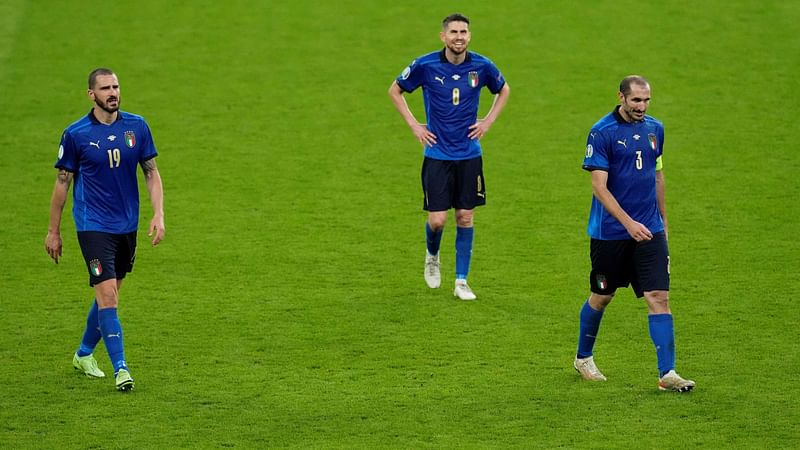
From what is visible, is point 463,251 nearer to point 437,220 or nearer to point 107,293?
point 437,220

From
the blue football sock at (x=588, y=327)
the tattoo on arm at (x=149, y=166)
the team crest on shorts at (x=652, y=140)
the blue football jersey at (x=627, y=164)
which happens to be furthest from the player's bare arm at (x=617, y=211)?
the tattoo on arm at (x=149, y=166)

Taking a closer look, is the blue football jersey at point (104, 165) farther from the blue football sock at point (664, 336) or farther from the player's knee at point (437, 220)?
the blue football sock at point (664, 336)

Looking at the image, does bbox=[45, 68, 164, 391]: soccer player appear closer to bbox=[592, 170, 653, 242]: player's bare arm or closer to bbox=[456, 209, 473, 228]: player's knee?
bbox=[592, 170, 653, 242]: player's bare arm

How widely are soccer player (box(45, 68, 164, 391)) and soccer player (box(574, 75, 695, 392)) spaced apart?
3156mm

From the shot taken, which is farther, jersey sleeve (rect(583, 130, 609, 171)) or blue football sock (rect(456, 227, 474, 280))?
blue football sock (rect(456, 227, 474, 280))

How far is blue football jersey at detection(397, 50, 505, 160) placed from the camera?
11.4 meters

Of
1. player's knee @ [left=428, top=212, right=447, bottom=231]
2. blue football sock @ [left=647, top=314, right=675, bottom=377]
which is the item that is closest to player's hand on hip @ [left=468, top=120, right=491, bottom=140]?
player's knee @ [left=428, top=212, right=447, bottom=231]

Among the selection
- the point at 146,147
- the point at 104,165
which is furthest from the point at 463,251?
the point at 104,165

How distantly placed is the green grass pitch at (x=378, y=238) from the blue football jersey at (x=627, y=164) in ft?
4.00

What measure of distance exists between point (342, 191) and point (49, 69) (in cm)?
590

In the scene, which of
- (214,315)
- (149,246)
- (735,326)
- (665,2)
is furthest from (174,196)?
(665,2)

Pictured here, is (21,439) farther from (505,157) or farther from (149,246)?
(505,157)

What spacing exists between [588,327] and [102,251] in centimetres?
354

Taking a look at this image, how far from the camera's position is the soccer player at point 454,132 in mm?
11438
